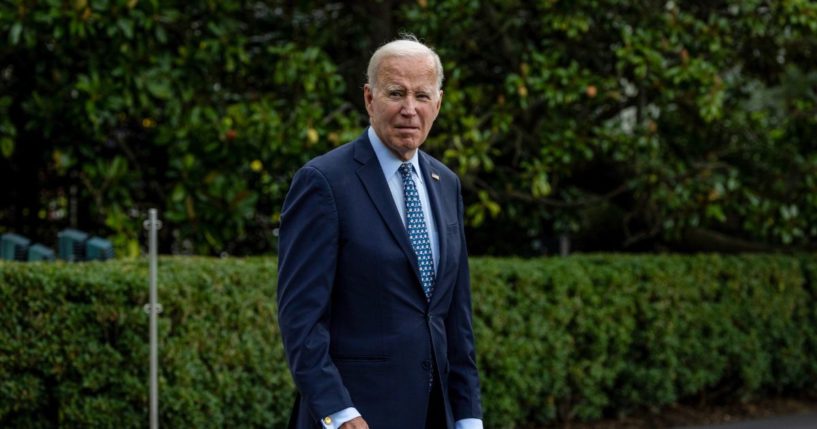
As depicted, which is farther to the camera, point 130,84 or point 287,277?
point 130,84

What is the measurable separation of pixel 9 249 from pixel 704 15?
5.88m

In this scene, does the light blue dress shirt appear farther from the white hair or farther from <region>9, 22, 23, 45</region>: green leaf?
<region>9, 22, 23, 45</region>: green leaf

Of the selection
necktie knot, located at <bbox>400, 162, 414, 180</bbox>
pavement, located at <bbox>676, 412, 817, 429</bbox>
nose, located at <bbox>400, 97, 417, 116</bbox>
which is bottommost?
pavement, located at <bbox>676, 412, 817, 429</bbox>

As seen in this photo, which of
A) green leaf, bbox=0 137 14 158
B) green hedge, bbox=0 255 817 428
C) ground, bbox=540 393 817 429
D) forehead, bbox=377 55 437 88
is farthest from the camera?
ground, bbox=540 393 817 429

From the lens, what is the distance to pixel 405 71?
3.25m

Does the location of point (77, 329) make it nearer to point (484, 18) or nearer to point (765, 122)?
point (484, 18)

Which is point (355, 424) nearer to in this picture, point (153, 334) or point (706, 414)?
point (153, 334)

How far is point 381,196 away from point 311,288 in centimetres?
33

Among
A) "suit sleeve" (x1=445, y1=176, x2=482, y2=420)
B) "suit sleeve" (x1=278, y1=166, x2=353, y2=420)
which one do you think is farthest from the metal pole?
"suit sleeve" (x1=278, y1=166, x2=353, y2=420)

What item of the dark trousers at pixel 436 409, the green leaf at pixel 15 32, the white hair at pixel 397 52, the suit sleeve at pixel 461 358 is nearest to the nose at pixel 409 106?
the white hair at pixel 397 52

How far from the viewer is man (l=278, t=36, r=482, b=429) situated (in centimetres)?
316

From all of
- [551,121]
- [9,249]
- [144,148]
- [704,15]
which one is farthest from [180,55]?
[704,15]

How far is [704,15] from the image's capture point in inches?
399

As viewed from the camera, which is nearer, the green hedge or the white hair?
the white hair
